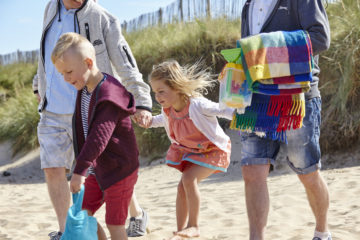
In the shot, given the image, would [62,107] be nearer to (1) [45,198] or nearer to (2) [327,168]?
(1) [45,198]

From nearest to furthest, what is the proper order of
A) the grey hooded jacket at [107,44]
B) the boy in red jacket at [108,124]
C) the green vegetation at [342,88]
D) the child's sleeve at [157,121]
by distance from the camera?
the boy in red jacket at [108,124], the grey hooded jacket at [107,44], the child's sleeve at [157,121], the green vegetation at [342,88]

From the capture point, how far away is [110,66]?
11.5 ft

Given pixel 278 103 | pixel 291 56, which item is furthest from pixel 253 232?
pixel 291 56

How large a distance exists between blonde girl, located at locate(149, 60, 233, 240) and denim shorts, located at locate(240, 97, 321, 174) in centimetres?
49

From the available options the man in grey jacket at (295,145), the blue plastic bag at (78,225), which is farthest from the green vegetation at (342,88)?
the blue plastic bag at (78,225)

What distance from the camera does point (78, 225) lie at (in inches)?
96.7

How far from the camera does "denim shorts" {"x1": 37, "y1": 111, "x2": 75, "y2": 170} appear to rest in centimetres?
337

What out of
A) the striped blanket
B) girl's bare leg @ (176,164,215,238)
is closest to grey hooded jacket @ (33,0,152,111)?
girl's bare leg @ (176,164,215,238)

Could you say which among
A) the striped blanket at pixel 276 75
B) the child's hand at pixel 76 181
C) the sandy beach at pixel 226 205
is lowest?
the sandy beach at pixel 226 205

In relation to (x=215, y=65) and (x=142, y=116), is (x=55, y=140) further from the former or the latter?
(x=215, y=65)

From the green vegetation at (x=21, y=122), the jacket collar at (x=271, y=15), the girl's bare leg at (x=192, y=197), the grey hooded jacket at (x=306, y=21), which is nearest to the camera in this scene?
the grey hooded jacket at (x=306, y=21)

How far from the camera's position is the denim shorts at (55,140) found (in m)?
3.37

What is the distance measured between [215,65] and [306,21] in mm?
6758

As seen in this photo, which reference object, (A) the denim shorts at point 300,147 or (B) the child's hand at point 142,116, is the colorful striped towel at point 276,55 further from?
(B) the child's hand at point 142,116
